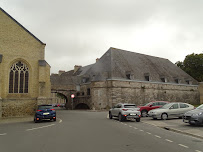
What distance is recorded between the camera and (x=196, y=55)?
155 feet

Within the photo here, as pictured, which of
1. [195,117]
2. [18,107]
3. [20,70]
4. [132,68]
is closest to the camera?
[195,117]

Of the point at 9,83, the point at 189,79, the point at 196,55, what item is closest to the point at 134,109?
the point at 9,83

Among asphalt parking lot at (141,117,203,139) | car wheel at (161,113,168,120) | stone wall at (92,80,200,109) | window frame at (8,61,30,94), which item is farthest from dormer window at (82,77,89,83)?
asphalt parking lot at (141,117,203,139)

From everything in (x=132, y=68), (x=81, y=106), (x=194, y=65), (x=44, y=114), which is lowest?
(x=81, y=106)

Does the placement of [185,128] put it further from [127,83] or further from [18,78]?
[127,83]

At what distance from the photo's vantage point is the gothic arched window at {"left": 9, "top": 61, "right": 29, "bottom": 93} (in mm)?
22442

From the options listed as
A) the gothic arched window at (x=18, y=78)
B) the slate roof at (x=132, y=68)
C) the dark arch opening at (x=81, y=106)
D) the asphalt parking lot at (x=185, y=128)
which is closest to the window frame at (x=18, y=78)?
the gothic arched window at (x=18, y=78)

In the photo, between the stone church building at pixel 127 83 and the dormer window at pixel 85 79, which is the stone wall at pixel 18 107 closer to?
the stone church building at pixel 127 83

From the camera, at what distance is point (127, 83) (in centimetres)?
3556

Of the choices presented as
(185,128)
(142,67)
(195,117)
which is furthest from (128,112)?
(142,67)

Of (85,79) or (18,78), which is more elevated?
(85,79)

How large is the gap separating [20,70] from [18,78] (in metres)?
0.99

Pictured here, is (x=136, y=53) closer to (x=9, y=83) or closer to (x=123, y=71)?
(x=123, y=71)

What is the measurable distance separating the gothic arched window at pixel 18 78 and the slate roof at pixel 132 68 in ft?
46.9
